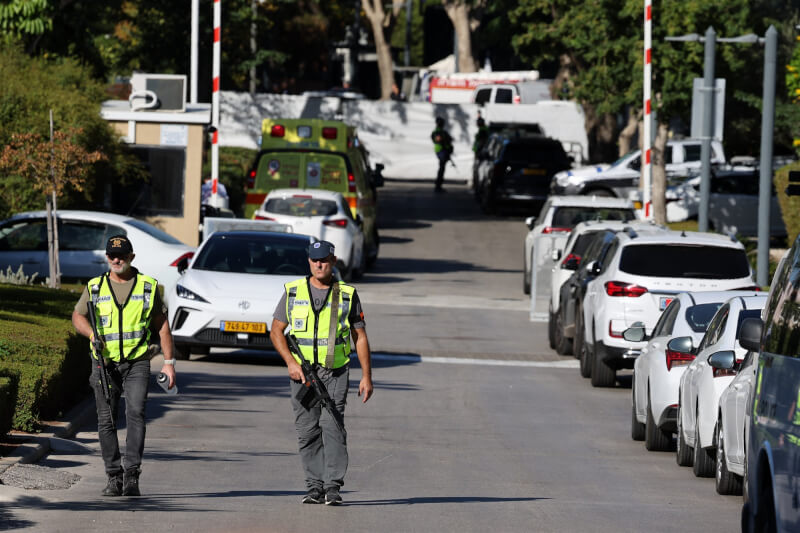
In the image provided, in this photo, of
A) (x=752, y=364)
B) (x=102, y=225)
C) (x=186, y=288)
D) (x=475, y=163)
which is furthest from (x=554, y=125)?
(x=752, y=364)

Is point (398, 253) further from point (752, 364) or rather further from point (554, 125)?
point (752, 364)

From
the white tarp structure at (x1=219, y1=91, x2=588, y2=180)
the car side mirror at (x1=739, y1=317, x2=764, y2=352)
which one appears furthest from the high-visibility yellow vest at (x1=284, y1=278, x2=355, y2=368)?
the white tarp structure at (x1=219, y1=91, x2=588, y2=180)

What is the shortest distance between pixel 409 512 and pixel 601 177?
3047 cm

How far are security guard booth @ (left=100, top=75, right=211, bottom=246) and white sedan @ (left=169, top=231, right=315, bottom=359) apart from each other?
763cm

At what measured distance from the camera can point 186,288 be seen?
19.2 metres

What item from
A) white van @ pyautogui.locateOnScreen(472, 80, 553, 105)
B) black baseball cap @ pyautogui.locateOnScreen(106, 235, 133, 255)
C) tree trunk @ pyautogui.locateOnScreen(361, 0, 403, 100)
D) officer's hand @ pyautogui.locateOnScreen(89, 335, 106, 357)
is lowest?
officer's hand @ pyautogui.locateOnScreen(89, 335, 106, 357)

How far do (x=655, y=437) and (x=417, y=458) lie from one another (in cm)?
213

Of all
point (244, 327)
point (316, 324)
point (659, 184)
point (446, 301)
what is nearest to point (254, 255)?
point (244, 327)

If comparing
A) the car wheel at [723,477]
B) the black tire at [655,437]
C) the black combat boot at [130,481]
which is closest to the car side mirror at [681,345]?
the car wheel at [723,477]

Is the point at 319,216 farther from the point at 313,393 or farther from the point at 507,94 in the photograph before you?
the point at 507,94

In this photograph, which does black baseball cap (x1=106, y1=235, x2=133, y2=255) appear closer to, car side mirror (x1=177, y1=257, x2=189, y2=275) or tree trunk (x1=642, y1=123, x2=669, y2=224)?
car side mirror (x1=177, y1=257, x2=189, y2=275)

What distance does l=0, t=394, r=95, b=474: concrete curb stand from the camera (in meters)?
11.5

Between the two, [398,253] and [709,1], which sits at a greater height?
[709,1]

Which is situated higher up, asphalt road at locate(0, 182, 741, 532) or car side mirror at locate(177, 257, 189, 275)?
car side mirror at locate(177, 257, 189, 275)
